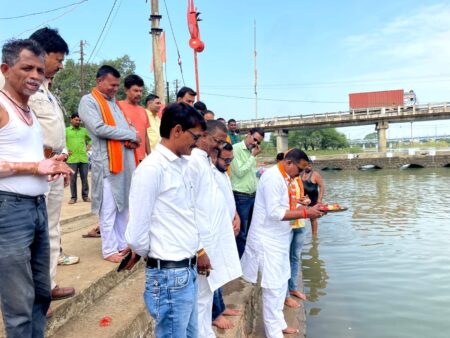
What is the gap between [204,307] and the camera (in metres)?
2.88

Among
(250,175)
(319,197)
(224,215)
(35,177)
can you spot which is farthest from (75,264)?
(319,197)

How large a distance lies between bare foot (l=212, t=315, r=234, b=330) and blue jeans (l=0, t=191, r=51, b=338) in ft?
5.59

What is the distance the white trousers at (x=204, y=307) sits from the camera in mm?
2855

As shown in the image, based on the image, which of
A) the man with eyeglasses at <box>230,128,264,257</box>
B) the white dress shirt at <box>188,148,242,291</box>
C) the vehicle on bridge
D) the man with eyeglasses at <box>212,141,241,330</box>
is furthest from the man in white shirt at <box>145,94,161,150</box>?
the vehicle on bridge

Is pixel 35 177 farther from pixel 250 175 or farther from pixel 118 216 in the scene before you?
pixel 250 175

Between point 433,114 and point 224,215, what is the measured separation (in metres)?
39.1

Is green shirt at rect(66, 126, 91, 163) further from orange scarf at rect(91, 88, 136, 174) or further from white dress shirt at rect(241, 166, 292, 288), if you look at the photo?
white dress shirt at rect(241, 166, 292, 288)

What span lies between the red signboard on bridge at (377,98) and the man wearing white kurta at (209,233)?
46.9 m

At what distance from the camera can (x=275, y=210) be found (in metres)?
3.48

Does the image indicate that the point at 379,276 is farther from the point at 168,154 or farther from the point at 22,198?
the point at 22,198

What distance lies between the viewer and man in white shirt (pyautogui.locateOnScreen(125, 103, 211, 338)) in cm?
200

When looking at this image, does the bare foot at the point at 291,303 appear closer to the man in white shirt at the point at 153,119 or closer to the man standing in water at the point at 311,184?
the man in white shirt at the point at 153,119

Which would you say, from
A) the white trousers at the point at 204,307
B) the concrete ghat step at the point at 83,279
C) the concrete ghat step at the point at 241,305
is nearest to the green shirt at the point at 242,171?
the concrete ghat step at the point at 241,305

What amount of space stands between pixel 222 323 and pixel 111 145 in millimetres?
1930
